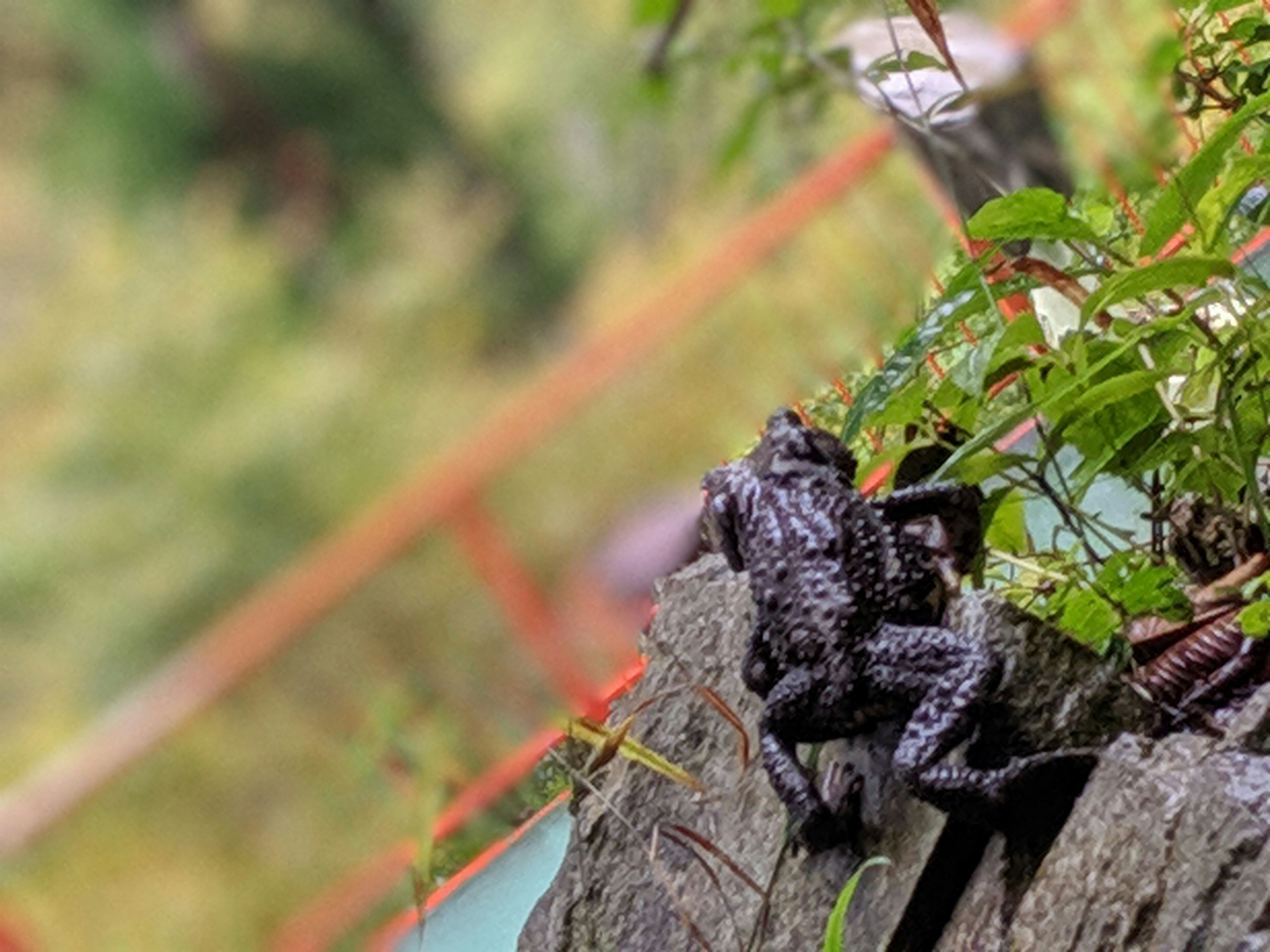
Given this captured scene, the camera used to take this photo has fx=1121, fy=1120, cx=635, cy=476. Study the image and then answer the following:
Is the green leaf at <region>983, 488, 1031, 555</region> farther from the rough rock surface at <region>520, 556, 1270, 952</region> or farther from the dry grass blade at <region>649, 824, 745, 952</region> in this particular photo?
the dry grass blade at <region>649, 824, 745, 952</region>

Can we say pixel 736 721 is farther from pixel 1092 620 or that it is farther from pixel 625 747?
pixel 1092 620

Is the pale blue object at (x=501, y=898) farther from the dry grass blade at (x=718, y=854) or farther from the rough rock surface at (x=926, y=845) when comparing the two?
the dry grass blade at (x=718, y=854)

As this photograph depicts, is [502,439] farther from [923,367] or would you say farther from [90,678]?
[923,367]

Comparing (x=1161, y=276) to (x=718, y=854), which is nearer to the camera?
(x=1161, y=276)

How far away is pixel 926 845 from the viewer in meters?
1.32

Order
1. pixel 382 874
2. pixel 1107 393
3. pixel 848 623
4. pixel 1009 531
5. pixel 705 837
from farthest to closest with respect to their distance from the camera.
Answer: pixel 1009 531, pixel 705 837, pixel 848 623, pixel 1107 393, pixel 382 874

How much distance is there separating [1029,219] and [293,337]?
0.92 meters

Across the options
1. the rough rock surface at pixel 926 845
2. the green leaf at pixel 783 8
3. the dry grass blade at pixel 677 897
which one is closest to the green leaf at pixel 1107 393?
the rough rock surface at pixel 926 845

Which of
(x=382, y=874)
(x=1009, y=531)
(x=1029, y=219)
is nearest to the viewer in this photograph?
(x=382, y=874)

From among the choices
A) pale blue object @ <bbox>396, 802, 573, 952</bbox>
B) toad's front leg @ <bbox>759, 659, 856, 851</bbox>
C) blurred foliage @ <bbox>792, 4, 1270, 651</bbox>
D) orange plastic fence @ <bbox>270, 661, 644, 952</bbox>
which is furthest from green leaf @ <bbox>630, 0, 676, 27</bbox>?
pale blue object @ <bbox>396, 802, 573, 952</bbox>

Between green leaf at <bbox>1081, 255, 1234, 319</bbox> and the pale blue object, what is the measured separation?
4.24 ft

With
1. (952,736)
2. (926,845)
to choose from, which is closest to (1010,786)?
(952,736)

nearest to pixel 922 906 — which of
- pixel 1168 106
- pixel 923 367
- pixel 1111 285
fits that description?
pixel 1111 285

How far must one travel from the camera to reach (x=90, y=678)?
1.30 feet
